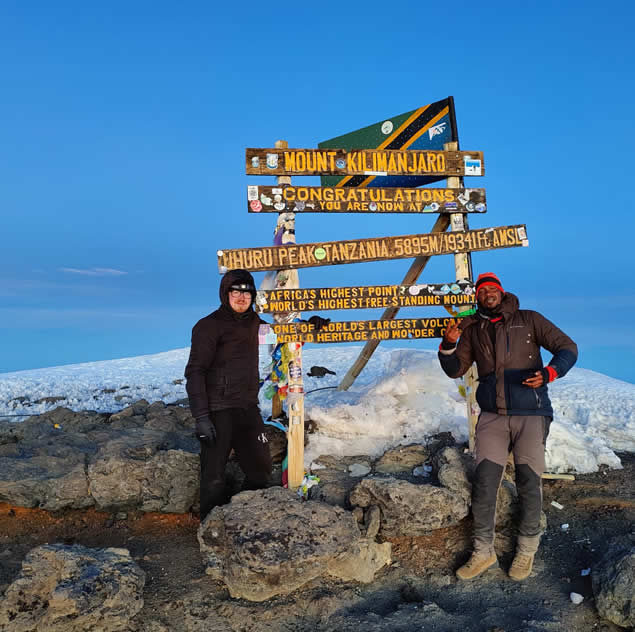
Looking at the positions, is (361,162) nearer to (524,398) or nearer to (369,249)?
(369,249)

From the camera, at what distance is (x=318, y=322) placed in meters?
6.91

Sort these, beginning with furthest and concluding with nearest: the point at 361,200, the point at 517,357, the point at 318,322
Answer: the point at 361,200 → the point at 318,322 → the point at 517,357

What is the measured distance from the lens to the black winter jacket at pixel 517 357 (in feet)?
17.4

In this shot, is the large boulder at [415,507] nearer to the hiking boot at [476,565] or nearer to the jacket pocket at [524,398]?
the hiking boot at [476,565]

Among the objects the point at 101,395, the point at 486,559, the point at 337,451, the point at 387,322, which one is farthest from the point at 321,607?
the point at 101,395

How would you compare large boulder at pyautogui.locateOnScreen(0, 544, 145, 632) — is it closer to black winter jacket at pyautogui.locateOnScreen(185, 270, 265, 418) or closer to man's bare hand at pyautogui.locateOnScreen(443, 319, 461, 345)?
black winter jacket at pyautogui.locateOnScreen(185, 270, 265, 418)

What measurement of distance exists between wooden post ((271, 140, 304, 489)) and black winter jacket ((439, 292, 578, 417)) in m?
2.37

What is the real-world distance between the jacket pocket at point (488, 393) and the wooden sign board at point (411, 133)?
131 inches

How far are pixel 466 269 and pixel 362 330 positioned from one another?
1638 millimetres

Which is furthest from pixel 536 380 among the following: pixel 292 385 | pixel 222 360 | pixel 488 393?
pixel 222 360

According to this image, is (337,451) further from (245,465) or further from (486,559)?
(486,559)

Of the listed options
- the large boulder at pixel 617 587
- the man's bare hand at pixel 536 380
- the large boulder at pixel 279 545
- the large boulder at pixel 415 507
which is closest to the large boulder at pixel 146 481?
the large boulder at pixel 279 545

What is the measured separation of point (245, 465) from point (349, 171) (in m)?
3.86

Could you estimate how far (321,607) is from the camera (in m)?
4.71
